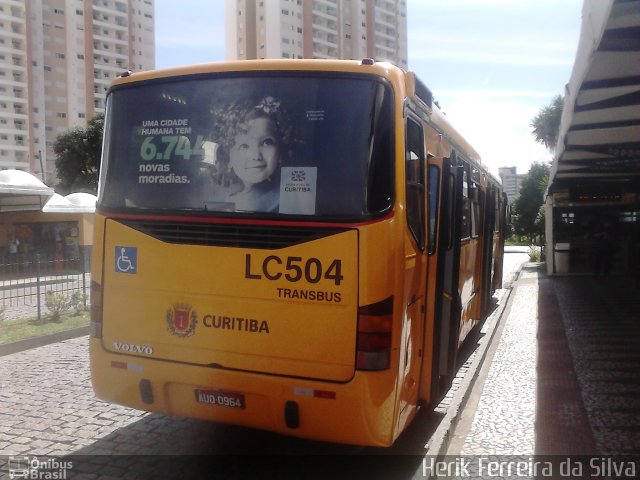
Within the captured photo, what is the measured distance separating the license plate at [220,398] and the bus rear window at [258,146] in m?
1.34

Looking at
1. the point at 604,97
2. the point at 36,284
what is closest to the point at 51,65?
the point at 36,284

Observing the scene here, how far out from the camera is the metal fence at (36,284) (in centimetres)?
1304

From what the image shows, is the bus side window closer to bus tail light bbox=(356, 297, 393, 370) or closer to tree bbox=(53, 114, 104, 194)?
bus tail light bbox=(356, 297, 393, 370)

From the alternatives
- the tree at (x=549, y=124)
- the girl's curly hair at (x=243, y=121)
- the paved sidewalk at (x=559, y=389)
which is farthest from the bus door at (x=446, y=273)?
the tree at (x=549, y=124)

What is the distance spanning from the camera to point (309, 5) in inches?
3829

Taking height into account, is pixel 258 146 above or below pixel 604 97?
below

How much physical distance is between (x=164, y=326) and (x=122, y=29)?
97.5 meters

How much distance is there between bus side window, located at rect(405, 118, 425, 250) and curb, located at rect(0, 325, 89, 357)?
6.91 m

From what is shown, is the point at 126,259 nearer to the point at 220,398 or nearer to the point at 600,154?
the point at 220,398

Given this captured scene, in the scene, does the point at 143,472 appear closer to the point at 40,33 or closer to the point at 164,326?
the point at 164,326

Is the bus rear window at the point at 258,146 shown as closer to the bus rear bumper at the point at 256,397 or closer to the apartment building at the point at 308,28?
the bus rear bumper at the point at 256,397

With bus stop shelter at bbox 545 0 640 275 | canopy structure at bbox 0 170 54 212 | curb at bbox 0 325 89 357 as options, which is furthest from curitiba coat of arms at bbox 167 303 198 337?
canopy structure at bbox 0 170 54 212

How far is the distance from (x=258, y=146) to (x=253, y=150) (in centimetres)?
5

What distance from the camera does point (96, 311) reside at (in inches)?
204
